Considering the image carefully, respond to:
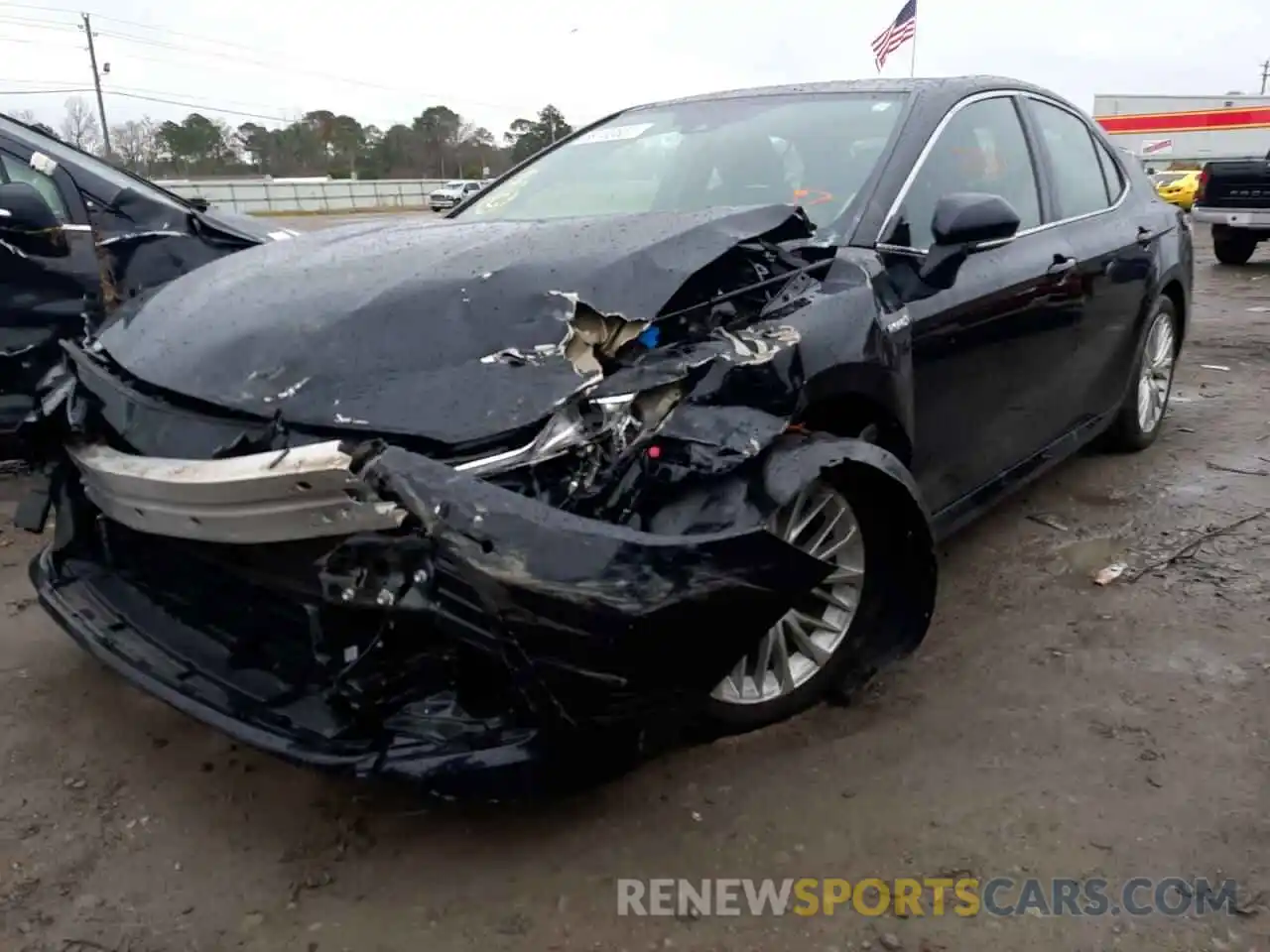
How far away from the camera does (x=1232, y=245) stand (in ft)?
45.7

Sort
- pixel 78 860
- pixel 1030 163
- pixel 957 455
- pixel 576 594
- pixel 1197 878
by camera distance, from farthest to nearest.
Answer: pixel 1030 163, pixel 957 455, pixel 78 860, pixel 1197 878, pixel 576 594

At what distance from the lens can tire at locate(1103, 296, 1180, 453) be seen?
473 centimetres

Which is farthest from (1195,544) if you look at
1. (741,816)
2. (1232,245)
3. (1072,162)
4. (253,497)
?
(1232,245)

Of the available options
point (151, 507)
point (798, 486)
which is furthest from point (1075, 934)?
point (151, 507)

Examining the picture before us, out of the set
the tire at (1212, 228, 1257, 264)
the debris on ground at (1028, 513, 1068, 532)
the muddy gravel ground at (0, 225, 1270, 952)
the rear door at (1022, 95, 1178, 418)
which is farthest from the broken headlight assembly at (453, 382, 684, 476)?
the tire at (1212, 228, 1257, 264)

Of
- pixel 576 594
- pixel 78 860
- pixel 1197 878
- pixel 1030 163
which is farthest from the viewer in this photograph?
pixel 1030 163

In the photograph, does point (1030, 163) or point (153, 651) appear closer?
point (153, 651)

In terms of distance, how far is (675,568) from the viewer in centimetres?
190

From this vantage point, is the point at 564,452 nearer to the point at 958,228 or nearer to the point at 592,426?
the point at 592,426

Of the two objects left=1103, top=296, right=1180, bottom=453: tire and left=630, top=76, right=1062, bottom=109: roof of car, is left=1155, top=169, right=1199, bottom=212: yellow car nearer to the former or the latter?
left=1103, top=296, right=1180, bottom=453: tire

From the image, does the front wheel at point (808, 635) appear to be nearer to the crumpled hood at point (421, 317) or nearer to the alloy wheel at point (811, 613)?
the alloy wheel at point (811, 613)

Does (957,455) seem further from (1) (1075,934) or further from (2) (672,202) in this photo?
(1) (1075,934)

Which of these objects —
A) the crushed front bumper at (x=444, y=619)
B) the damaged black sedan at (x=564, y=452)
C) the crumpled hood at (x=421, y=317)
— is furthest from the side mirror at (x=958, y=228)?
the crushed front bumper at (x=444, y=619)

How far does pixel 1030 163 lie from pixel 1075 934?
2828 mm
